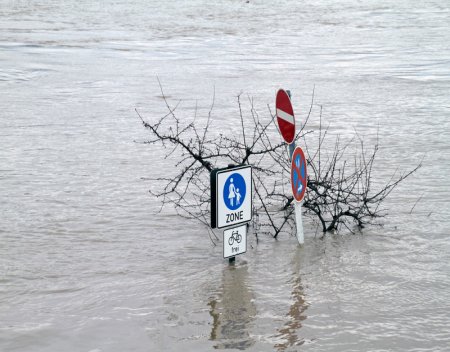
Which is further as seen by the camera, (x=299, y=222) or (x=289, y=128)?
(x=299, y=222)

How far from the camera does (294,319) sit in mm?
7820

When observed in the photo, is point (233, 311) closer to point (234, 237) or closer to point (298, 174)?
point (234, 237)

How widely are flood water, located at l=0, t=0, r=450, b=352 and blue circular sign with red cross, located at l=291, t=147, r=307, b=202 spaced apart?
81 cm

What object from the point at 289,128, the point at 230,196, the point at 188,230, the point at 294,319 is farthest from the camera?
the point at 188,230

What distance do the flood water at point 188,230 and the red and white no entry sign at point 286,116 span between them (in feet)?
4.53

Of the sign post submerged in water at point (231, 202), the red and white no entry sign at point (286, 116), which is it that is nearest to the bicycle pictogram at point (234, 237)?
the sign post submerged in water at point (231, 202)

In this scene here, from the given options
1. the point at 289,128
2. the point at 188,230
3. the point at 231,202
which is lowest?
the point at 188,230

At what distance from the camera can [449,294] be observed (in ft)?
27.8

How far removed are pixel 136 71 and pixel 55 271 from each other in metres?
16.3

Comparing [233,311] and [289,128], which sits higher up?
[289,128]

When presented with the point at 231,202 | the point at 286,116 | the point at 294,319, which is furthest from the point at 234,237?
the point at 286,116

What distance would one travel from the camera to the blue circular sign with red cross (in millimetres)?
8766

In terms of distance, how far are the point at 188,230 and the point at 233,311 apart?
2.66m

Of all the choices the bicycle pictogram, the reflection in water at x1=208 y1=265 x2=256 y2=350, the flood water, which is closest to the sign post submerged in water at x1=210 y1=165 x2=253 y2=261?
the bicycle pictogram
